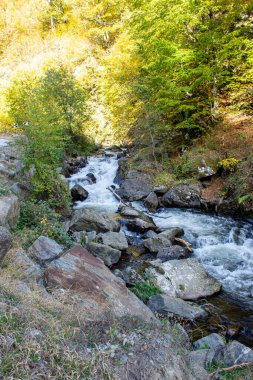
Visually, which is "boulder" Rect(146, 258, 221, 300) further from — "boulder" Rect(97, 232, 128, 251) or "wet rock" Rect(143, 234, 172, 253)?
"boulder" Rect(97, 232, 128, 251)

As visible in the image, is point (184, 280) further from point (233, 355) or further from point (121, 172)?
point (121, 172)

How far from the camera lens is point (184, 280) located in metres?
6.80

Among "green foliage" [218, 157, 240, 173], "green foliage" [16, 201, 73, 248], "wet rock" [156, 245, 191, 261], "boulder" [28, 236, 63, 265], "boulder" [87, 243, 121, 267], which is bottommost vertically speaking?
"wet rock" [156, 245, 191, 261]

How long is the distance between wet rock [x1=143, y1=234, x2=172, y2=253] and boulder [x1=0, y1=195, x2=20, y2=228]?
4030 mm

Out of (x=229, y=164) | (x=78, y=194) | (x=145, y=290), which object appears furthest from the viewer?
Answer: (x=78, y=194)

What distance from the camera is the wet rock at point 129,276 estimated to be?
6.65 metres

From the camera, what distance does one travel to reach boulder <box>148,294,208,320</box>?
5.60 meters

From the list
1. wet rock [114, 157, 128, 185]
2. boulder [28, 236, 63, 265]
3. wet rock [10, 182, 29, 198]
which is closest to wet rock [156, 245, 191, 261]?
boulder [28, 236, 63, 265]

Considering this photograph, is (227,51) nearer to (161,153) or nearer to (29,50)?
(161,153)

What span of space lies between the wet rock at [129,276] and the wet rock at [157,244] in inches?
53.7

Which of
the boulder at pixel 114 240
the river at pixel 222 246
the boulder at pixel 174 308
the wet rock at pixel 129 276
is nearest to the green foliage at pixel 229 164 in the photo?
the river at pixel 222 246

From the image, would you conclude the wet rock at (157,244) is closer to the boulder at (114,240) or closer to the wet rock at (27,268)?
the boulder at (114,240)

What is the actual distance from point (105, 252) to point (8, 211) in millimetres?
2863

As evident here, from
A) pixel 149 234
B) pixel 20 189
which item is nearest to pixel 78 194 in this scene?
pixel 20 189
